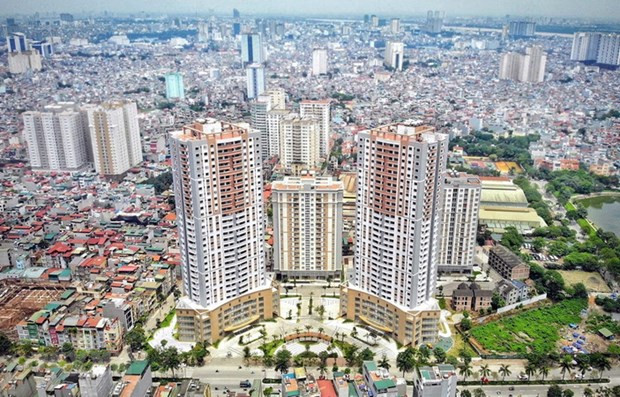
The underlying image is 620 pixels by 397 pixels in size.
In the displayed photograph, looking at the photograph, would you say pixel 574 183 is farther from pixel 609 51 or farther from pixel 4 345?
pixel 4 345

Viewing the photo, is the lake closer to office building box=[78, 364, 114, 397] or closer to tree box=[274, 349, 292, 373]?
tree box=[274, 349, 292, 373]

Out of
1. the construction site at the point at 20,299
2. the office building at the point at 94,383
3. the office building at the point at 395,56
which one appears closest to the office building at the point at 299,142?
the construction site at the point at 20,299

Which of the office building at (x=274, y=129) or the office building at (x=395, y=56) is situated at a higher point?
the office building at (x=395, y=56)

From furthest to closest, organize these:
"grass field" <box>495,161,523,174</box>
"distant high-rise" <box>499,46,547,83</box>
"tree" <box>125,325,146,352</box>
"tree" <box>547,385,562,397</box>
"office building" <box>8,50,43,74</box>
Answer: "distant high-rise" <box>499,46,547,83</box>, "office building" <box>8,50,43,74</box>, "grass field" <box>495,161,523,174</box>, "tree" <box>125,325,146,352</box>, "tree" <box>547,385,562,397</box>

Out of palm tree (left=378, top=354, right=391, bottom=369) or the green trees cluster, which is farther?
the green trees cluster

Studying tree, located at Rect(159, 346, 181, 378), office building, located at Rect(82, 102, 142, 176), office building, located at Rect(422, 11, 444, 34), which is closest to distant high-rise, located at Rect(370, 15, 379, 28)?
office building, located at Rect(422, 11, 444, 34)

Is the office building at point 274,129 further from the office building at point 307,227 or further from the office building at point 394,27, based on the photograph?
the office building at point 394,27
